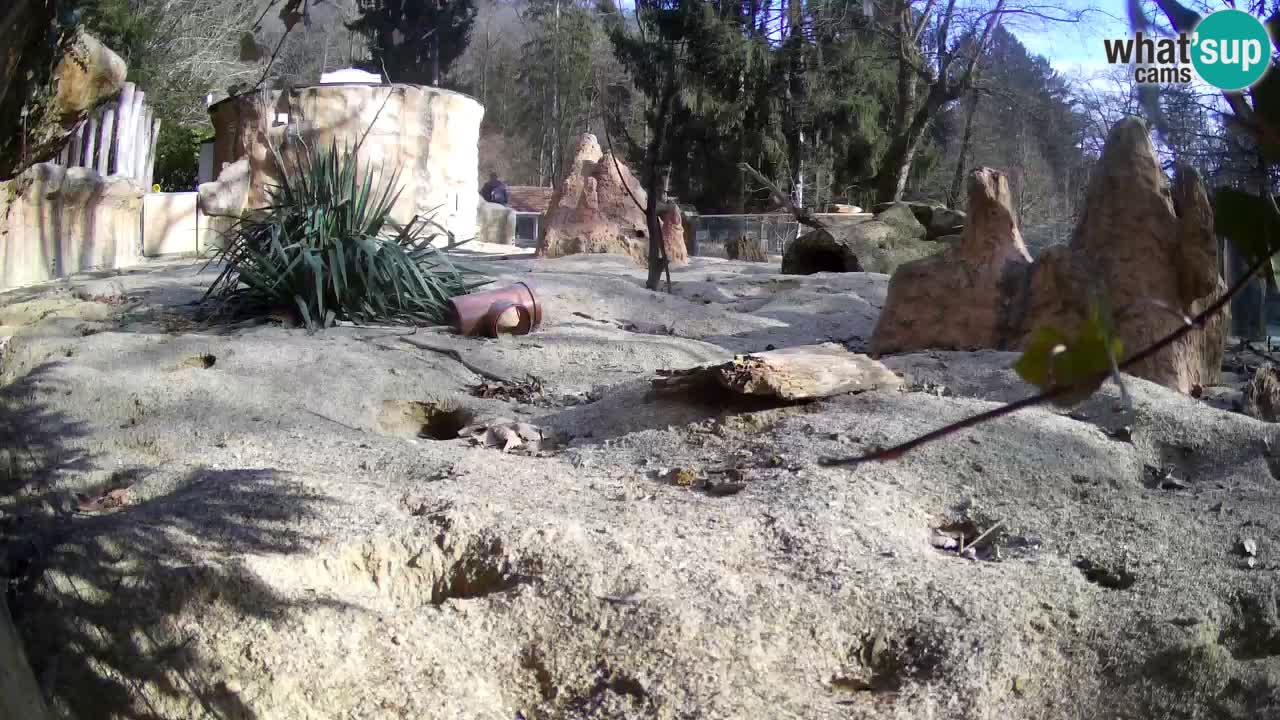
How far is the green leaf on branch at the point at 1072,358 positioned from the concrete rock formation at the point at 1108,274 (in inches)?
171

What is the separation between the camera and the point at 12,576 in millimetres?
2227

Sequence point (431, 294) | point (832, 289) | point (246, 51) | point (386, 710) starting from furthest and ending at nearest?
point (832, 289)
point (431, 294)
point (386, 710)
point (246, 51)

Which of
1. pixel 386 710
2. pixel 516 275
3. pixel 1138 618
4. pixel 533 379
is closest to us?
pixel 386 710

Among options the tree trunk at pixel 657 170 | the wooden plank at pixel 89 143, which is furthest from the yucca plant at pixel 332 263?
the wooden plank at pixel 89 143

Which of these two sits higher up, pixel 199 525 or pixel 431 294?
pixel 431 294

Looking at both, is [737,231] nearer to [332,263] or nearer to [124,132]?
[124,132]

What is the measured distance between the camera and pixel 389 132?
1394 centimetres

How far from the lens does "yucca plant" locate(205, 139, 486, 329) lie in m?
5.72

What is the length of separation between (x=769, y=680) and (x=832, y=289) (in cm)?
648

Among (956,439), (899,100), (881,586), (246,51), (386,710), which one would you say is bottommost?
(386,710)

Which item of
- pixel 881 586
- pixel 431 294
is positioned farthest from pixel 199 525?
pixel 431 294

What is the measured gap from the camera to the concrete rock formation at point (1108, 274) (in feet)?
16.4

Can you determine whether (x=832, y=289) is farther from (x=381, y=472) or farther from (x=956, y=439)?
(x=381, y=472)

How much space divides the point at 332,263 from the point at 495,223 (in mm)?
11289
